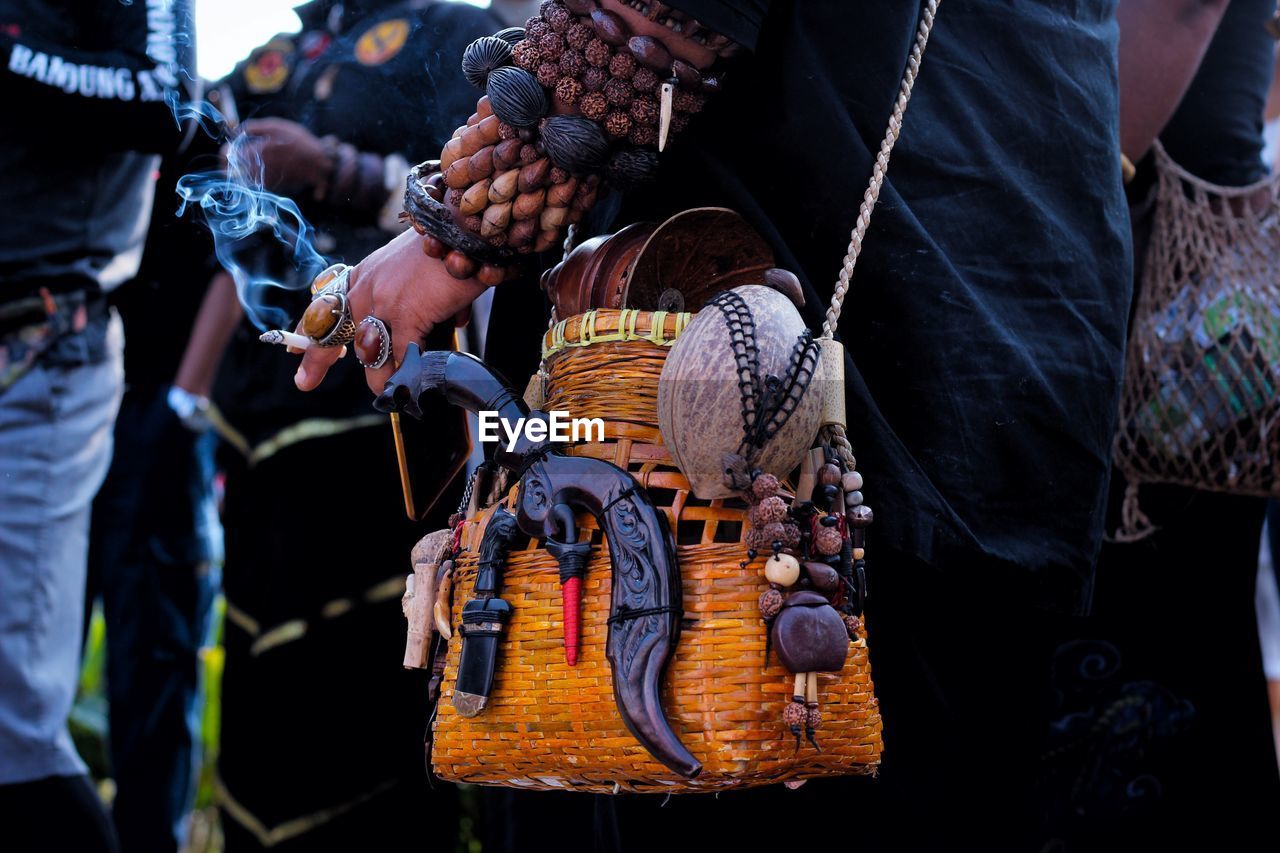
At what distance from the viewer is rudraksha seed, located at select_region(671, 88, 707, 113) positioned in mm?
1244

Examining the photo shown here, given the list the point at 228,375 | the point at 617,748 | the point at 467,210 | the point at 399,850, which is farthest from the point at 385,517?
the point at 617,748

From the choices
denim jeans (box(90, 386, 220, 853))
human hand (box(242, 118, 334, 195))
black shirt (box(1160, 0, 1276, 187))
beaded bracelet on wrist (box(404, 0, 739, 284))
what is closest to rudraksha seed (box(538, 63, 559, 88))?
beaded bracelet on wrist (box(404, 0, 739, 284))

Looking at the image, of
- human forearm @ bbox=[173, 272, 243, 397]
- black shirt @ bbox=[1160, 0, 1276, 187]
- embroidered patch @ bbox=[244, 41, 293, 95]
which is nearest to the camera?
embroidered patch @ bbox=[244, 41, 293, 95]

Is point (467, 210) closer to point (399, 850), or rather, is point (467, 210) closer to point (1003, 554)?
point (1003, 554)

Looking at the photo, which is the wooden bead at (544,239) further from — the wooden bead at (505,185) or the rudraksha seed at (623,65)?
the rudraksha seed at (623,65)

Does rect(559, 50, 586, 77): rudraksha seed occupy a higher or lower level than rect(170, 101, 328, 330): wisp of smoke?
lower

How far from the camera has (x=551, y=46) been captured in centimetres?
124

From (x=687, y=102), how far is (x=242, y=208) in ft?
2.46

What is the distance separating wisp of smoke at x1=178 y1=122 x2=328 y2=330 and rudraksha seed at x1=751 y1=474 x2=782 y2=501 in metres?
0.96

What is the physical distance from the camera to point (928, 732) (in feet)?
4.57

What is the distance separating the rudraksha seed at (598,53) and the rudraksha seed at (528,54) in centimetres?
5

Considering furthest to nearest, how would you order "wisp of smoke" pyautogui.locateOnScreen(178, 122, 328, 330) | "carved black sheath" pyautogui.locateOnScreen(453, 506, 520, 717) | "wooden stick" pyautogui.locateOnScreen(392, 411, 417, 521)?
"wisp of smoke" pyautogui.locateOnScreen(178, 122, 328, 330)
"wooden stick" pyautogui.locateOnScreen(392, 411, 417, 521)
"carved black sheath" pyautogui.locateOnScreen(453, 506, 520, 717)

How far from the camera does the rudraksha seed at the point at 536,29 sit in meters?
1.25

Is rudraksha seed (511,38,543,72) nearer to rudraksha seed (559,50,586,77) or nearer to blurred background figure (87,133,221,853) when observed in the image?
rudraksha seed (559,50,586,77)
